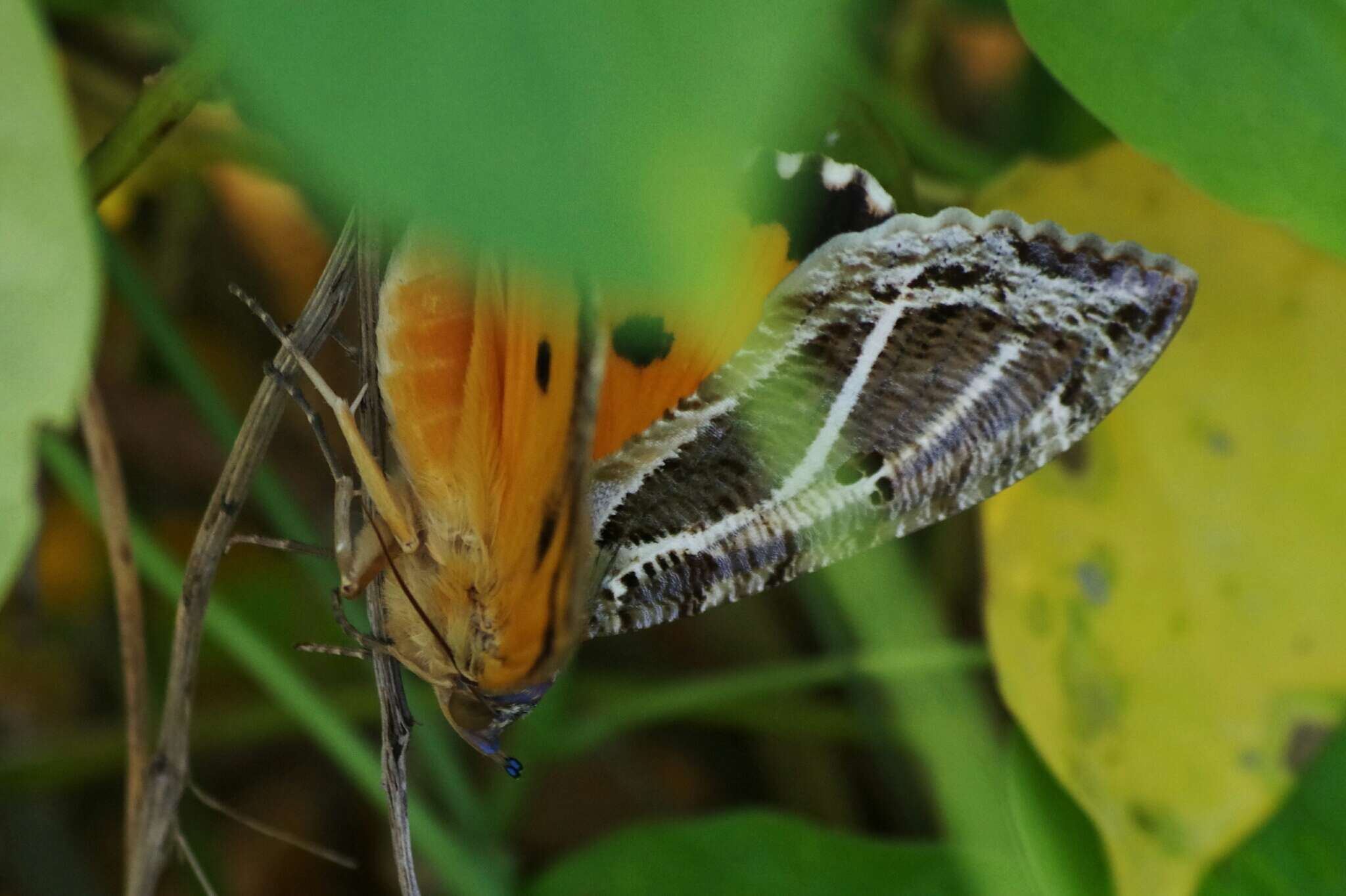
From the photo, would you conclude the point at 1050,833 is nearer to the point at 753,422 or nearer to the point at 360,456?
the point at 753,422

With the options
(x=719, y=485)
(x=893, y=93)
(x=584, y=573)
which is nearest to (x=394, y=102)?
(x=584, y=573)

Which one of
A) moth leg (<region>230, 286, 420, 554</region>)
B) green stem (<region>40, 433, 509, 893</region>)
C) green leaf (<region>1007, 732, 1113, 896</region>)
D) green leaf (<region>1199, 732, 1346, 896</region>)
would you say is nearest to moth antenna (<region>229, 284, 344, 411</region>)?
moth leg (<region>230, 286, 420, 554</region>)

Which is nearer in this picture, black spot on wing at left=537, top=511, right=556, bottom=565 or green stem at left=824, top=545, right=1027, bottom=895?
black spot on wing at left=537, top=511, right=556, bottom=565

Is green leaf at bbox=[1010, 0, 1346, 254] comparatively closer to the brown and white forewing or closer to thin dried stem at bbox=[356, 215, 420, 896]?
the brown and white forewing

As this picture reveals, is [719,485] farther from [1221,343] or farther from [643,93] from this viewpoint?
[643,93]

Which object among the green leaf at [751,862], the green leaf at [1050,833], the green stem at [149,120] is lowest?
the green leaf at [751,862]

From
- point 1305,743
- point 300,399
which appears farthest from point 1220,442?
point 300,399

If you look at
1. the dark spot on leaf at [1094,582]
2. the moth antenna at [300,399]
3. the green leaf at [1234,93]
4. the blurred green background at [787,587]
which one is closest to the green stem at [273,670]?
the blurred green background at [787,587]

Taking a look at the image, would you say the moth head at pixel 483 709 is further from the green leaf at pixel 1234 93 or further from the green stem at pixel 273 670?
the green leaf at pixel 1234 93

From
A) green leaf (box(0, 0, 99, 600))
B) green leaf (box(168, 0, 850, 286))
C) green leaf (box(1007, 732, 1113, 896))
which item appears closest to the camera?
green leaf (box(168, 0, 850, 286))
